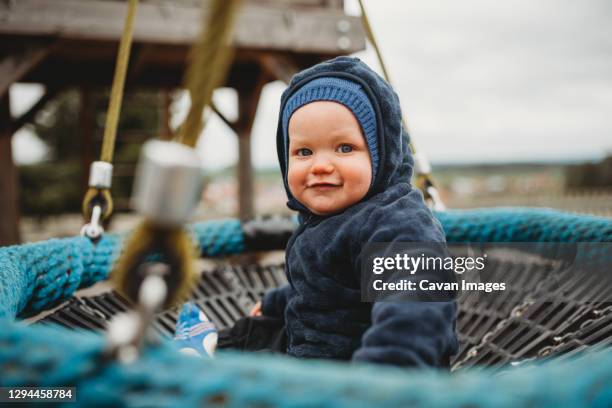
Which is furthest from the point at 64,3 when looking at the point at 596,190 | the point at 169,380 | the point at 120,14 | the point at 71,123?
the point at 596,190

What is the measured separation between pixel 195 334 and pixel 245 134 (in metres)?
2.59

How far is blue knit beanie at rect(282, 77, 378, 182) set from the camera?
688mm

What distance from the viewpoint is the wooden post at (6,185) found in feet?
7.76

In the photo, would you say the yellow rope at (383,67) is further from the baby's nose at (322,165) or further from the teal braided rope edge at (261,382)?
the teal braided rope edge at (261,382)

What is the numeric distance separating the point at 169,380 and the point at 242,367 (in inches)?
1.7

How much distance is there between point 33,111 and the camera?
266 centimetres

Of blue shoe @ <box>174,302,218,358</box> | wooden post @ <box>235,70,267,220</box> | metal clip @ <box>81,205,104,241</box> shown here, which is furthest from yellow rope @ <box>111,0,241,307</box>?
wooden post @ <box>235,70,267,220</box>

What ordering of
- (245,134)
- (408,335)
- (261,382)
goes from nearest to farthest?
(261,382)
(408,335)
(245,134)

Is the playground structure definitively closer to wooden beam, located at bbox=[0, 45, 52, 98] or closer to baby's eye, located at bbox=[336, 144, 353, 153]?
baby's eye, located at bbox=[336, 144, 353, 153]

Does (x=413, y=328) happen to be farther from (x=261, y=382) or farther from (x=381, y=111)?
(x=381, y=111)

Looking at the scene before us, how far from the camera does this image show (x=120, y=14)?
6.69ft

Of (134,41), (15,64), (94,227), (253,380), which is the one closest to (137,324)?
(253,380)

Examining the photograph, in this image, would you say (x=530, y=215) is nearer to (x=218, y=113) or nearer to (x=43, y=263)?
(x=43, y=263)

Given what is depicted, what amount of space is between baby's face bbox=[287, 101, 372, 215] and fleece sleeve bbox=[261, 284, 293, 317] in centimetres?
24
